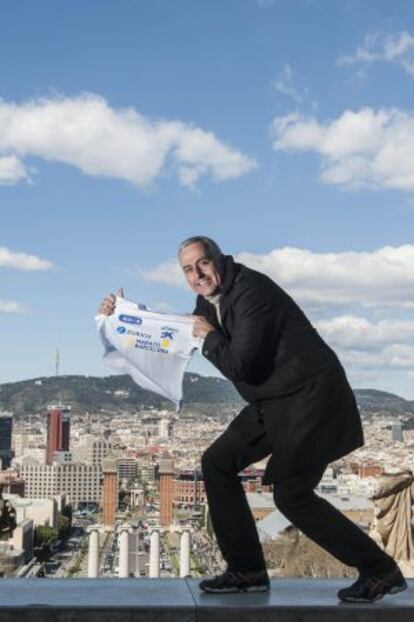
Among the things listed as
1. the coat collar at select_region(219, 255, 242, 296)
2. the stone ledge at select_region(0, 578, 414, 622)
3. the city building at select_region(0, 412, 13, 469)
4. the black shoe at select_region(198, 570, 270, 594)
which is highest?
the city building at select_region(0, 412, 13, 469)

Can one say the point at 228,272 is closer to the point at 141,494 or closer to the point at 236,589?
the point at 236,589

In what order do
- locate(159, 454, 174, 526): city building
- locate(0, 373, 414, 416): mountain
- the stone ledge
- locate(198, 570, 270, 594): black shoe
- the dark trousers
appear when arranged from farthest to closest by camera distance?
1. locate(0, 373, 414, 416): mountain
2. locate(159, 454, 174, 526): city building
3. locate(198, 570, 270, 594): black shoe
4. the dark trousers
5. the stone ledge

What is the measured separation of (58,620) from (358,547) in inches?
39.5

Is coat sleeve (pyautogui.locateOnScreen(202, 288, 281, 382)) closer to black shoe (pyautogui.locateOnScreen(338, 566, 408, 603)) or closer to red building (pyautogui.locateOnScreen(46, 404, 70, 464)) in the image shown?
black shoe (pyautogui.locateOnScreen(338, 566, 408, 603))

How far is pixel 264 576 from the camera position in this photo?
3473 mm

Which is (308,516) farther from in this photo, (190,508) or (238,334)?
(190,508)

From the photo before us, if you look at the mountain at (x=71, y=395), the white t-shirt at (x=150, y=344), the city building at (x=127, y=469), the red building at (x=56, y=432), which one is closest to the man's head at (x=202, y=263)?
the white t-shirt at (x=150, y=344)

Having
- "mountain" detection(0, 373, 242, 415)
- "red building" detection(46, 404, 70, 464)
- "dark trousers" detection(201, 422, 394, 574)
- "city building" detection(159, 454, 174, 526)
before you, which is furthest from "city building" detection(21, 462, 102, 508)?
"dark trousers" detection(201, 422, 394, 574)

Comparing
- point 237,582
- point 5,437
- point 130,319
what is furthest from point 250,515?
point 5,437

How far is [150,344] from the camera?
3.77 metres

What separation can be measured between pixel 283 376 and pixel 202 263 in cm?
49

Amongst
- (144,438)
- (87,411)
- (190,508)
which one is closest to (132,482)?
(190,508)

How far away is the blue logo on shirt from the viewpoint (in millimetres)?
3785

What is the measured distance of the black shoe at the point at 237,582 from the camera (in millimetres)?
3402
